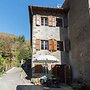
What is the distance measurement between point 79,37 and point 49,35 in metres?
4.01

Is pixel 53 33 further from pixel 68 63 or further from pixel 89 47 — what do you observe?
pixel 89 47

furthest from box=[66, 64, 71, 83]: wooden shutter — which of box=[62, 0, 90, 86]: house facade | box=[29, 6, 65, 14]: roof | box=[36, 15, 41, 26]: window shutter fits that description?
box=[29, 6, 65, 14]: roof

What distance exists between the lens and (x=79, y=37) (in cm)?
1647

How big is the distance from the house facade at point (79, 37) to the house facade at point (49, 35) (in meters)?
0.82

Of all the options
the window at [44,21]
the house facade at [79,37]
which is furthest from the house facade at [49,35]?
the house facade at [79,37]

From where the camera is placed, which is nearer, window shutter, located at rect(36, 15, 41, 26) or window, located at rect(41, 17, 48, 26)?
window shutter, located at rect(36, 15, 41, 26)

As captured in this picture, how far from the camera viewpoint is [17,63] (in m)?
35.4

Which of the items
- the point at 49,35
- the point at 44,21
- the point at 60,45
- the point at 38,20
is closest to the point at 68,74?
the point at 60,45

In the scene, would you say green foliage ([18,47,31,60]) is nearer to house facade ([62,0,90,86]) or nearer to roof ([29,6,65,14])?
roof ([29,6,65,14])

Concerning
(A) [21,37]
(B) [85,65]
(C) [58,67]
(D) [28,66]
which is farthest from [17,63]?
(B) [85,65]

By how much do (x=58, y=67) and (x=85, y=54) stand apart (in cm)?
494

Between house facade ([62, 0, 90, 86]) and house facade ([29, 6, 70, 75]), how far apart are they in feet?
2.68

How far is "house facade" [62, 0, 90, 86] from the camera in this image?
14707 mm

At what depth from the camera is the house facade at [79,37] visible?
14707 mm
